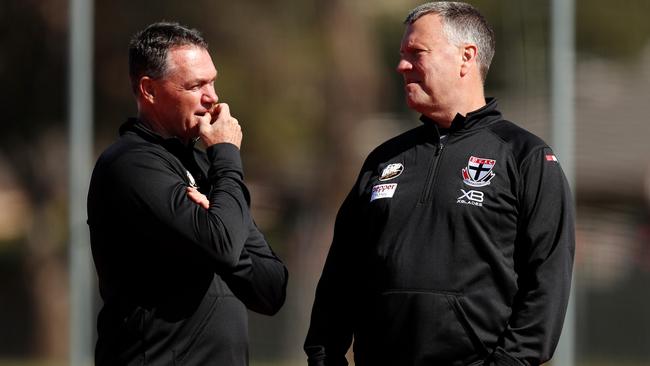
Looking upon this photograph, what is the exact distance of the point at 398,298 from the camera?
131 inches

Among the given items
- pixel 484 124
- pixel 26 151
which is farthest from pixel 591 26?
pixel 484 124

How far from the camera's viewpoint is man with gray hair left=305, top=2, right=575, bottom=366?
128 inches

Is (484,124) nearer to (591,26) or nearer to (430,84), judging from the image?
(430,84)

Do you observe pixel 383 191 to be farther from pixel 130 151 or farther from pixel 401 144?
pixel 130 151

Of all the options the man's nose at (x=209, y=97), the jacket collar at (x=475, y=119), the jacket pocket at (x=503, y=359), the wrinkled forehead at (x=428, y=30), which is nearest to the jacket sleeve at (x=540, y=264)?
the jacket pocket at (x=503, y=359)

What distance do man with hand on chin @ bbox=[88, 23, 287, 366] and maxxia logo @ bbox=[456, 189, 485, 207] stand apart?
2.08 ft

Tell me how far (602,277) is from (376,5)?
8.37 feet

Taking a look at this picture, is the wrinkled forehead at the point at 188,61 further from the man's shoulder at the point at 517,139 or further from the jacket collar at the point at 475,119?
the man's shoulder at the point at 517,139

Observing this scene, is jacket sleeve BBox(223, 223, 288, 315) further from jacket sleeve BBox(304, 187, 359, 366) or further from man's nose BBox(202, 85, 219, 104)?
man's nose BBox(202, 85, 219, 104)

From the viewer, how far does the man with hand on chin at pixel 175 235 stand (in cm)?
334

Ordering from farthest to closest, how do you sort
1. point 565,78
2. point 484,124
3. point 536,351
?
1. point 565,78
2. point 484,124
3. point 536,351

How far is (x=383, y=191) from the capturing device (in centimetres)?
346

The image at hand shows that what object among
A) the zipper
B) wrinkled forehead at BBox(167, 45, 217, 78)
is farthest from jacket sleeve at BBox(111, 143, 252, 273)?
the zipper

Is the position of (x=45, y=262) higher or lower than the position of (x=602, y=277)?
higher
